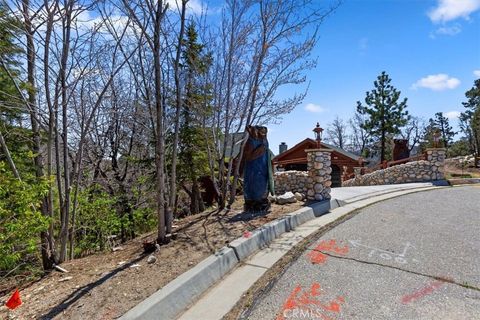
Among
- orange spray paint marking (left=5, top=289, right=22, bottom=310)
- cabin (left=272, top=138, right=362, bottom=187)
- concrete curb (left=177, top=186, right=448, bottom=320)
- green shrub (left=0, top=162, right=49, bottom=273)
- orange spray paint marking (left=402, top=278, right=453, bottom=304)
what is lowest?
orange spray paint marking (left=402, top=278, right=453, bottom=304)

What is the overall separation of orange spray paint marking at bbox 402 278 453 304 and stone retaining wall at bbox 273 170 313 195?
5269 mm

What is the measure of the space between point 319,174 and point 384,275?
374cm

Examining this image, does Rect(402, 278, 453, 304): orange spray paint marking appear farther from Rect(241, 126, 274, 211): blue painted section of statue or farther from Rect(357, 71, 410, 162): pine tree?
Rect(357, 71, 410, 162): pine tree

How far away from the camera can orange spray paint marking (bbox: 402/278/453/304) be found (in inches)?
98.6

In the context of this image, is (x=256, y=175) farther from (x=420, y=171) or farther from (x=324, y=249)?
(x=420, y=171)

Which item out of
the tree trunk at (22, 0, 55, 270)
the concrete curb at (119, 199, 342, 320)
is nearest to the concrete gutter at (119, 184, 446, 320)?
the concrete curb at (119, 199, 342, 320)

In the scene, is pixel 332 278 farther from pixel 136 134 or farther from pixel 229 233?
pixel 136 134

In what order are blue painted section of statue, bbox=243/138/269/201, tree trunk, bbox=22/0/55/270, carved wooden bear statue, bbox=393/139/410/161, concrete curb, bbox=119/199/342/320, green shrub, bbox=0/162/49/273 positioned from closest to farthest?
1. concrete curb, bbox=119/199/342/320
2. green shrub, bbox=0/162/49/273
3. tree trunk, bbox=22/0/55/270
4. blue painted section of statue, bbox=243/138/269/201
5. carved wooden bear statue, bbox=393/139/410/161

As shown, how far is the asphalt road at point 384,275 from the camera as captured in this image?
238 centimetres

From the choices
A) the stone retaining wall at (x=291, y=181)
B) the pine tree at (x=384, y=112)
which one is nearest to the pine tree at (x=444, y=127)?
the pine tree at (x=384, y=112)

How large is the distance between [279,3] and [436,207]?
19.5 ft

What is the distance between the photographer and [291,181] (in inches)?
333

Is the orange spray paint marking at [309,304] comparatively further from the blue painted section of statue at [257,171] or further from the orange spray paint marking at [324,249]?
the blue painted section of statue at [257,171]

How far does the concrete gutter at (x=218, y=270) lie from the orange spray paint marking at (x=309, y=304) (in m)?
0.51
